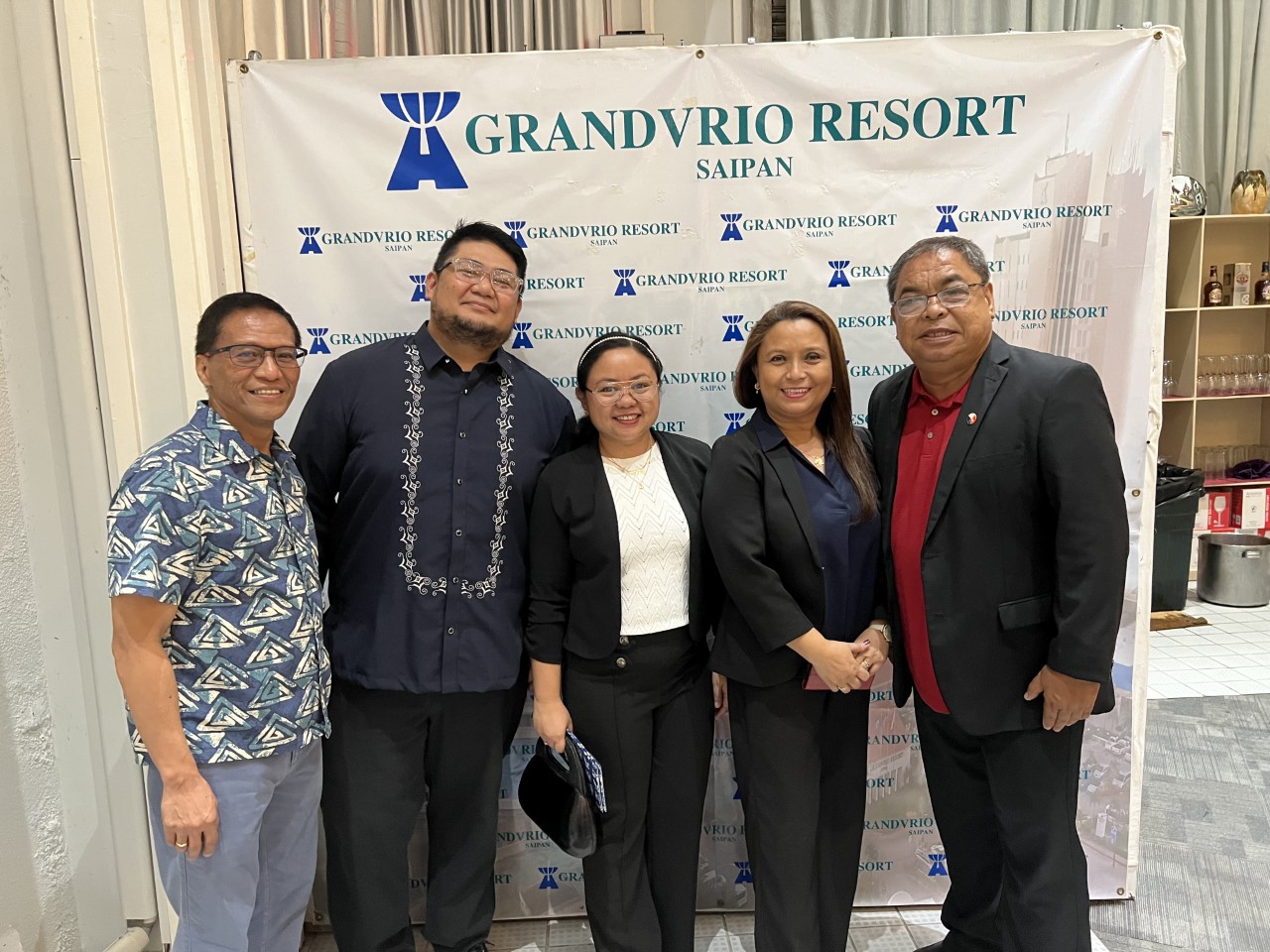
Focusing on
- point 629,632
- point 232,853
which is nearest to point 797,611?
point 629,632

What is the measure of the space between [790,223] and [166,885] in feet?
6.84

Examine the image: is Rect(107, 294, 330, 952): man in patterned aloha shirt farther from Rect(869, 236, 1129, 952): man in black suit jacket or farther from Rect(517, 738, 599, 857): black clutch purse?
Rect(869, 236, 1129, 952): man in black suit jacket

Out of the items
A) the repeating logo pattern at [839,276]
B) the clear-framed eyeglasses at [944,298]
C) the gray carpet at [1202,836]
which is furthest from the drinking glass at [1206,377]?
the clear-framed eyeglasses at [944,298]

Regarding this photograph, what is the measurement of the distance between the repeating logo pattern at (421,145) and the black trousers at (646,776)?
52.7 inches

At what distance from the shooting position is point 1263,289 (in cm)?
544

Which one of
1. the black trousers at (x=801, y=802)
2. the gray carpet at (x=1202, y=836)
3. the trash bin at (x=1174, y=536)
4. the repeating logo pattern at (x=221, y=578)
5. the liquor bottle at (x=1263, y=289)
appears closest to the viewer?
the repeating logo pattern at (x=221, y=578)

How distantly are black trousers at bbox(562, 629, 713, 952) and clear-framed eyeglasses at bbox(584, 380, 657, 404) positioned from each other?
538 mm

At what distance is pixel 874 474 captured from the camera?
6.15 feet

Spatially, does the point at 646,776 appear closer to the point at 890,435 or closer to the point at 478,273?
the point at 890,435

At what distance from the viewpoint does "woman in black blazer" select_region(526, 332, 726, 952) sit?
1811mm

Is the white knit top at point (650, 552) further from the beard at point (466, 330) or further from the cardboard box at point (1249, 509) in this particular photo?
the cardboard box at point (1249, 509)

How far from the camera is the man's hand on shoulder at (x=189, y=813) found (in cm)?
139

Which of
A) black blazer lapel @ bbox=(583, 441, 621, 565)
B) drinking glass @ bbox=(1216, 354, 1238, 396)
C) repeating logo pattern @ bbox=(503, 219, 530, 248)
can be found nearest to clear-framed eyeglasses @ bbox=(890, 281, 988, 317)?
black blazer lapel @ bbox=(583, 441, 621, 565)

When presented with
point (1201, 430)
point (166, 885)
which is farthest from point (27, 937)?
point (1201, 430)
